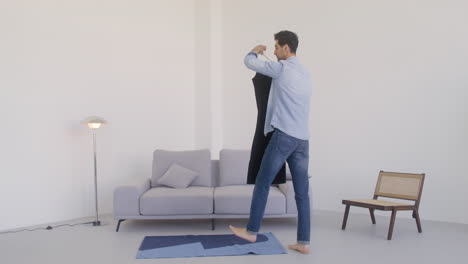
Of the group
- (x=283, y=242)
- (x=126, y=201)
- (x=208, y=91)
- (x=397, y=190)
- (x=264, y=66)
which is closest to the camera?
(x=264, y=66)

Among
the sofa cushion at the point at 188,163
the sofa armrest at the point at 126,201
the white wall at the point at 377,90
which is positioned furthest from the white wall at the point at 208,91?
the sofa armrest at the point at 126,201

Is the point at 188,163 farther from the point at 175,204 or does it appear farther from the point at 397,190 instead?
the point at 397,190

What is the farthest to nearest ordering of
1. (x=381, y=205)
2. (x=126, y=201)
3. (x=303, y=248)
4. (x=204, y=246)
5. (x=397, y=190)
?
(x=397, y=190)
(x=126, y=201)
(x=381, y=205)
(x=204, y=246)
(x=303, y=248)

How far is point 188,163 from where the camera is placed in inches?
196

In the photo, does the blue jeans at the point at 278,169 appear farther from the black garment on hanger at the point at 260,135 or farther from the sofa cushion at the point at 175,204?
the sofa cushion at the point at 175,204

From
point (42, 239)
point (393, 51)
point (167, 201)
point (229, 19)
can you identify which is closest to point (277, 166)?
point (167, 201)

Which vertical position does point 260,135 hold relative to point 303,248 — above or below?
above

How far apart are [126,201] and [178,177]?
721 millimetres

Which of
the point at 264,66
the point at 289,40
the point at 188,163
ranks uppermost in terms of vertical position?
the point at 289,40

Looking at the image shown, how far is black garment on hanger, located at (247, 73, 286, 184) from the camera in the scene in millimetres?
3229

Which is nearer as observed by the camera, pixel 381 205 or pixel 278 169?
pixel 278 169

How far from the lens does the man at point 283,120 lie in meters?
3.08

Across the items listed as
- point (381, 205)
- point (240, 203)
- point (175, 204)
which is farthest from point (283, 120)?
point (175, 204)

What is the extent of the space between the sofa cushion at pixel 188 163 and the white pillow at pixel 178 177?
86 mm
